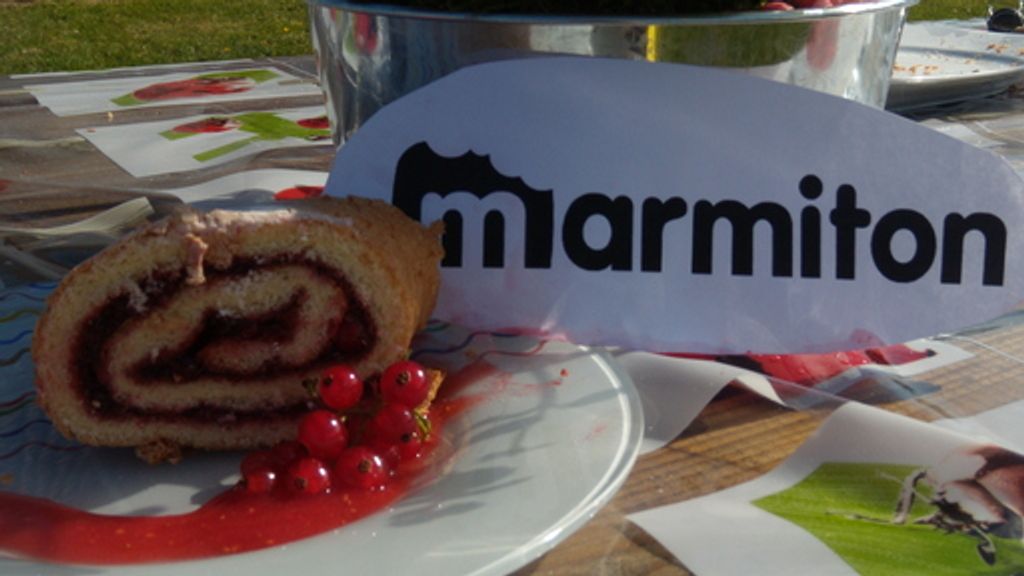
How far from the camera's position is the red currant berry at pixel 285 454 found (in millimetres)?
586

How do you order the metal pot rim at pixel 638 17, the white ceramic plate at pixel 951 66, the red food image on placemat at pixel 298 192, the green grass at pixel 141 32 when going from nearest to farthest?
the metal pot rim at pixel 638 17 → the red food image on placemat at pixel 298 192 → the white ceramic plate at pixel 951 66 → the green grass at pixel 141 32

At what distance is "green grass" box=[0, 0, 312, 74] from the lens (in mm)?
3182

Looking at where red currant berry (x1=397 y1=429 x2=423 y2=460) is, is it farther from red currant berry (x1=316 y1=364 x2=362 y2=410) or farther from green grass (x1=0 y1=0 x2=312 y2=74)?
green grass (x1=0 y1=0 x2=312 y2=74)

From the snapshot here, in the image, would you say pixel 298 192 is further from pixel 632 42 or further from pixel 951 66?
pixel 951 66

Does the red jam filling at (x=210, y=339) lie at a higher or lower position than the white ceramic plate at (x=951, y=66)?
lower

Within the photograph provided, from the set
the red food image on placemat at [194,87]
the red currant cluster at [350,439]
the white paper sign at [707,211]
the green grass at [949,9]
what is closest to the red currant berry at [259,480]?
the red currant cluster at [350,439]

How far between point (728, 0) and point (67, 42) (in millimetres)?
3348

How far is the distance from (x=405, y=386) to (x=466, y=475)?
0.08 m

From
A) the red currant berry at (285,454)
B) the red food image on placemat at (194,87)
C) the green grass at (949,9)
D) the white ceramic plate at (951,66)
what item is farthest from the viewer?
the green grass at (949,9)

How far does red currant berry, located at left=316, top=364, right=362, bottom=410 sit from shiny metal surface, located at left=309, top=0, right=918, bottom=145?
0.26 m

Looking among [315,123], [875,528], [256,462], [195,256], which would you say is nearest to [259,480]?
[256,462]

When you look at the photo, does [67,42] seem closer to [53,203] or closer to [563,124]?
[53,203]

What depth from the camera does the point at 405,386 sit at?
626mm

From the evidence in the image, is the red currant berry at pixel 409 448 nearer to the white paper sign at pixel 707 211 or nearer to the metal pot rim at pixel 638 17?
the white paper sign at pixel 707 211
